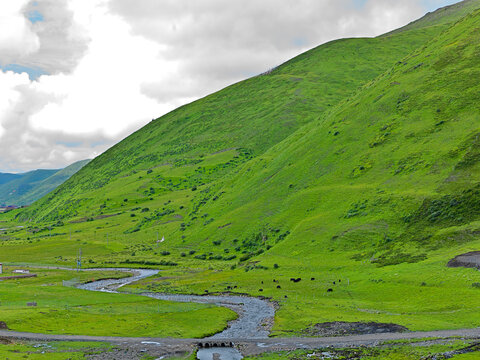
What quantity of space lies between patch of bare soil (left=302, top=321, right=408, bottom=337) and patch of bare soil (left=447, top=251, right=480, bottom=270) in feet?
103

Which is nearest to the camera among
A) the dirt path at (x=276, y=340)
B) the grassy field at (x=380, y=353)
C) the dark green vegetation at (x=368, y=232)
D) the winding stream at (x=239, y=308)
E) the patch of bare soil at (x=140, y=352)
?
the grassy field at (x=380, y=353)

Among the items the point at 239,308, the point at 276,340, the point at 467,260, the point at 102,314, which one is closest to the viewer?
the point at 276,340

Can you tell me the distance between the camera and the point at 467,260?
89562 millimetres

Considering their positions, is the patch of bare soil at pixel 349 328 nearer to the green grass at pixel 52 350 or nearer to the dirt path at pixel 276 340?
the dirt path at pixel 276 340

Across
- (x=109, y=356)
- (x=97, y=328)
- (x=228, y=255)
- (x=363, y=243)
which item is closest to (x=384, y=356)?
Result: (x=109, y=356)

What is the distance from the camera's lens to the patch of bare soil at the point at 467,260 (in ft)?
285

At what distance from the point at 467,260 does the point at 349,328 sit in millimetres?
37339

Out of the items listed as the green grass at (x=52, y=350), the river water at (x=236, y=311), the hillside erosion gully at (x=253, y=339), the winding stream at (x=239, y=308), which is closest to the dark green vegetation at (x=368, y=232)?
the winding stream at (x=239, y=308)

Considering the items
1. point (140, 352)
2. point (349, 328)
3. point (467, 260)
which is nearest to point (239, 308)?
point (349, 328)

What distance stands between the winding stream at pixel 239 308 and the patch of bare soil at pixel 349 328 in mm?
7690

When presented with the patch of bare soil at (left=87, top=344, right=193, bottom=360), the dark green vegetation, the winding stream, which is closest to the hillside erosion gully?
the winding stream

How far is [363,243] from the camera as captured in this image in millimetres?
125562

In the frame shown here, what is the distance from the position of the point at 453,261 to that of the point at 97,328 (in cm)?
6990

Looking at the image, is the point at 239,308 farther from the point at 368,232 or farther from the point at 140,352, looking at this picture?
the point at 368,232
